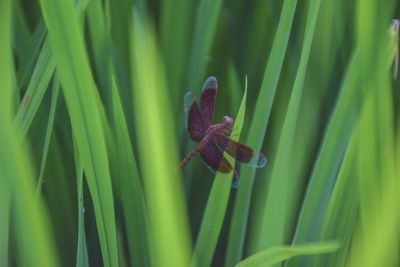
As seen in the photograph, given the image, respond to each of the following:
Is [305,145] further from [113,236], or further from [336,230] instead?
[113,236]

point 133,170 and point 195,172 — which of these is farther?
point 195,172

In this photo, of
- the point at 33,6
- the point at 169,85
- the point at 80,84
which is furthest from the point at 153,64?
the point at 33,6

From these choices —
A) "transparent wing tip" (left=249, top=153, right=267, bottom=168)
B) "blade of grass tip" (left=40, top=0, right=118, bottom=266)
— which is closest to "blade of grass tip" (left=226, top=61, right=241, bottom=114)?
"transparent wing tip" (left=249, top=153, right=267, bottom=168)

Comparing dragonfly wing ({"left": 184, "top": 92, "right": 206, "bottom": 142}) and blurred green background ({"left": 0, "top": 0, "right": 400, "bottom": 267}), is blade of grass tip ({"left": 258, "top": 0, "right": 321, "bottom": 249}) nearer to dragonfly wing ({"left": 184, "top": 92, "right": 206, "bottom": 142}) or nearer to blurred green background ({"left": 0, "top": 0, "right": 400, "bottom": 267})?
blurred green background ({"left": 0, "top": 0, "right": 400, "bottom": 267})

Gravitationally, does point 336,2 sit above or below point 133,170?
above

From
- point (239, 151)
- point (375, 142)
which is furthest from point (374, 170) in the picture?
point (239, 151)

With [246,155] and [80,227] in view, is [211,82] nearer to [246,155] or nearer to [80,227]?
[246,155]

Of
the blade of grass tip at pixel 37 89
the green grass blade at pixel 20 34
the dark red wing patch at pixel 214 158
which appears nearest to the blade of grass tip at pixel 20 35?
the green grass blade at pixel 20 34
